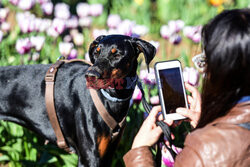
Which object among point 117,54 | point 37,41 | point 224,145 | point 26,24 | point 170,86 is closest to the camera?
point 224,145

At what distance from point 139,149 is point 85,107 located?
0.92 m

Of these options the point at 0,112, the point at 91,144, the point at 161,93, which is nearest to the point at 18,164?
the point at 0,112

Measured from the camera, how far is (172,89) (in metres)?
1.85

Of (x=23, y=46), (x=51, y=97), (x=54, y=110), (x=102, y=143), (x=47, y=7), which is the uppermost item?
(x=47, y=7)

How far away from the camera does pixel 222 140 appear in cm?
115

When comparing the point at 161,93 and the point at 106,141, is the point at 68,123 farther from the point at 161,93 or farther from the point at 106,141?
the point at 161,93

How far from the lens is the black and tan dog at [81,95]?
7.36ft

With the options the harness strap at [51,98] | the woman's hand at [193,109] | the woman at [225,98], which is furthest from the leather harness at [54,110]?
the woman at [225,98]

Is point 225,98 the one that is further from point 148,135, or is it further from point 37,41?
point 37,41

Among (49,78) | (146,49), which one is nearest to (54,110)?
(49,78)

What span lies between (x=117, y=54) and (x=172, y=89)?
56 cm

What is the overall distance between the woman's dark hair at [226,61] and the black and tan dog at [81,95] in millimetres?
899

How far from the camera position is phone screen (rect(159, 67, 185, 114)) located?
5.90ft

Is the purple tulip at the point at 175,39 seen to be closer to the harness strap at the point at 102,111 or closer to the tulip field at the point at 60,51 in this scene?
the tulip field at the point at 60,51
